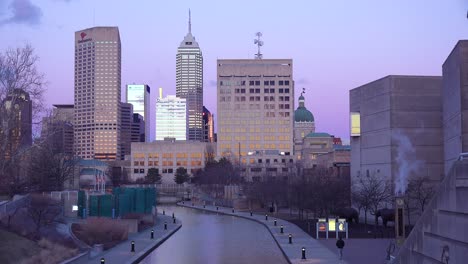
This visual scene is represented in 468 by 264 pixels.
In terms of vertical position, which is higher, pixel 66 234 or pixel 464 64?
pixel 464 64

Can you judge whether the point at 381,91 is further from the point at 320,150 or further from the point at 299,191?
the point at 320,150

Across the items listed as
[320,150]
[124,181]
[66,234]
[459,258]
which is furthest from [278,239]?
[124,181]

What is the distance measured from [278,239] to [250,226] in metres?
15.8

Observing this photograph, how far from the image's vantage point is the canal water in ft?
113

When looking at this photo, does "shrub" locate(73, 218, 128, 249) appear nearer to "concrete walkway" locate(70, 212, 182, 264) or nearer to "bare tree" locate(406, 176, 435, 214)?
"concrete walkway" locate(70, 212, 182, 264)

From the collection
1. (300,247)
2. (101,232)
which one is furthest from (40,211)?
(300,247)

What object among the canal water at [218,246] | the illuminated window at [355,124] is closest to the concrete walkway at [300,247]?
the canal water at [218,246]

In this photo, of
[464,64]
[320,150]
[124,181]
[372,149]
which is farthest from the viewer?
[124,181]

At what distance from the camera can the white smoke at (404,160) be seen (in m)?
55.8

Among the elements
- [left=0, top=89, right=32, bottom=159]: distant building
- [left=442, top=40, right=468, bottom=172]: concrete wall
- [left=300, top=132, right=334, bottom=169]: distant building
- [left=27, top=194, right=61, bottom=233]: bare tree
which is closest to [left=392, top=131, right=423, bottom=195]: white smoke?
[left=442, top=40, right=468, bottom=172]: concrete wall

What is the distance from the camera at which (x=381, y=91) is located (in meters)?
58.0

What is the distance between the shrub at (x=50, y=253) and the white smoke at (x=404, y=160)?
31.0 metres

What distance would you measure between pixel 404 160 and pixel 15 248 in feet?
116

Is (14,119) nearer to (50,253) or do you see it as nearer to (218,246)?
(218,246)
